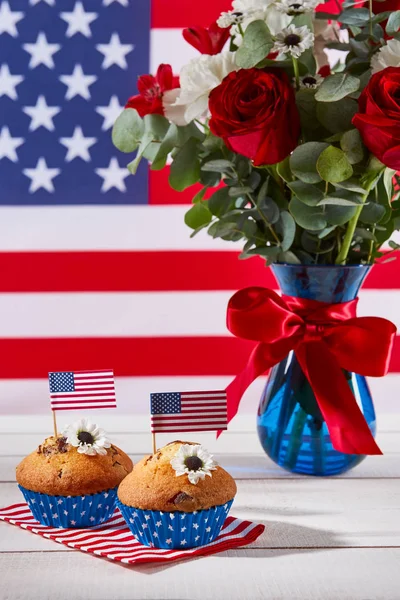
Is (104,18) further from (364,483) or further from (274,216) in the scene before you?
(364,483)

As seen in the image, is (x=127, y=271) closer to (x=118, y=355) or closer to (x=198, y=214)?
(x=118, y=355)

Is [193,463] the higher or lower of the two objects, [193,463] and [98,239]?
the higher

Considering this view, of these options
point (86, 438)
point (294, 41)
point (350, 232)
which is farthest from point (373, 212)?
point (86, 438)

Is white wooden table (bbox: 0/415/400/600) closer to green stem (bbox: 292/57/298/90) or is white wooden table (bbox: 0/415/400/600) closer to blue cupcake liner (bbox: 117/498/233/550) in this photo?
blue cupcake liner (bbox: 117/498/233/550)

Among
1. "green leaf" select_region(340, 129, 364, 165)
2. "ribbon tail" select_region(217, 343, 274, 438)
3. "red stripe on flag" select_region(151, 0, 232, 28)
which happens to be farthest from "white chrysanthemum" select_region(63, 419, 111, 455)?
"red stripe on flag" select_region(151, 0, 232, 28)

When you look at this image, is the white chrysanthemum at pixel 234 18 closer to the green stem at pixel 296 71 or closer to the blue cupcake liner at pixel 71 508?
the green stem at pixel 296 71

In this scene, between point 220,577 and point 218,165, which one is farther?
point 218,165
